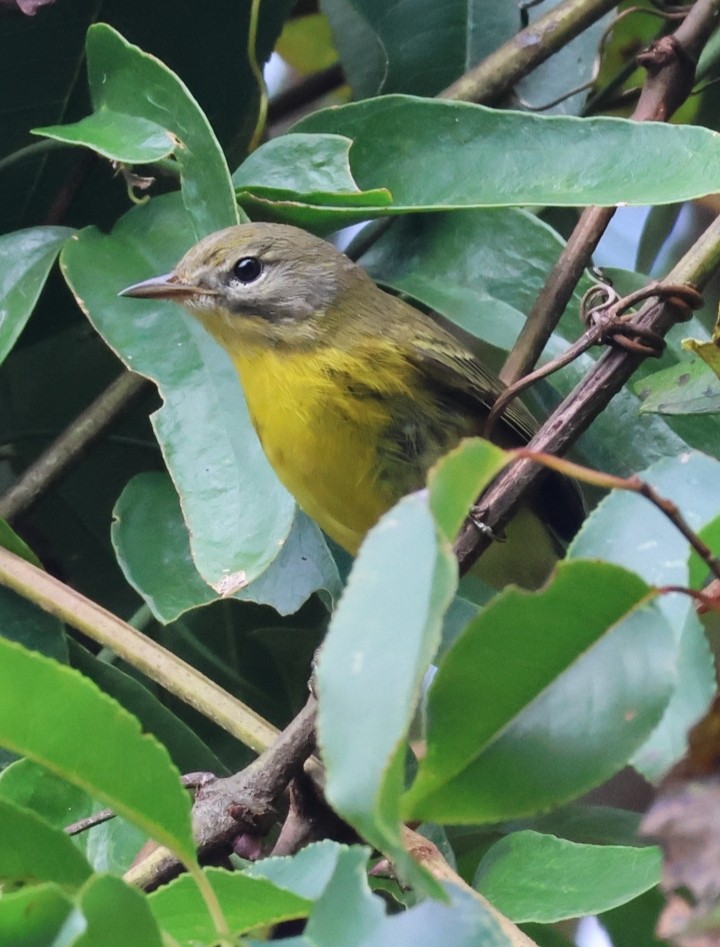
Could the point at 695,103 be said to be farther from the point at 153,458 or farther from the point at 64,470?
the point at 64,470

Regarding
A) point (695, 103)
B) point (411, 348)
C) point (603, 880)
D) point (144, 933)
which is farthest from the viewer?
point (695, 103)

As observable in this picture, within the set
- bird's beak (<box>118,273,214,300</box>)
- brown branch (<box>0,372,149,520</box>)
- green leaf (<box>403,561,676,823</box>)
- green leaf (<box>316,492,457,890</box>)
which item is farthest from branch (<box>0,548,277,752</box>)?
green leaf (<box>316,492,457,890</box>)

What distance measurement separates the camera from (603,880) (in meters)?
1.27

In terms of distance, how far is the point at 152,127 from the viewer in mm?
1795

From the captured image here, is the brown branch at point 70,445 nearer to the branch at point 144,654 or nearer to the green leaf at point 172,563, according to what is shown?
the green leaf at point 172,563

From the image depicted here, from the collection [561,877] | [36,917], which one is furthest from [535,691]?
[561,877]

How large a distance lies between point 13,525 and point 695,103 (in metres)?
1.65

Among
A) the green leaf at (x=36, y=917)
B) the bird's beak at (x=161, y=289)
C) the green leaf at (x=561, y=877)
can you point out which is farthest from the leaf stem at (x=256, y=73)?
the green leaf at (x=36, y=917)

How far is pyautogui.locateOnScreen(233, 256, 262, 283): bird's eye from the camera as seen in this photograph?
2.17m

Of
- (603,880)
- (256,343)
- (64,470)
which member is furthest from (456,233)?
(603,880)

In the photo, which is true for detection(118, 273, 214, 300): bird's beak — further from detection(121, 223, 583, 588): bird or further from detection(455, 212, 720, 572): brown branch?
detection(455, 212, 720, 572): brown branch

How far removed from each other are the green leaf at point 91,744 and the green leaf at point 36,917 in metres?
0.08

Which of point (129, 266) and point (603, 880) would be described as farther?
point (129, 266)

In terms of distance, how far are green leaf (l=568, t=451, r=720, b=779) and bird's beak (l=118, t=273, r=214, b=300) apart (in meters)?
1.03
